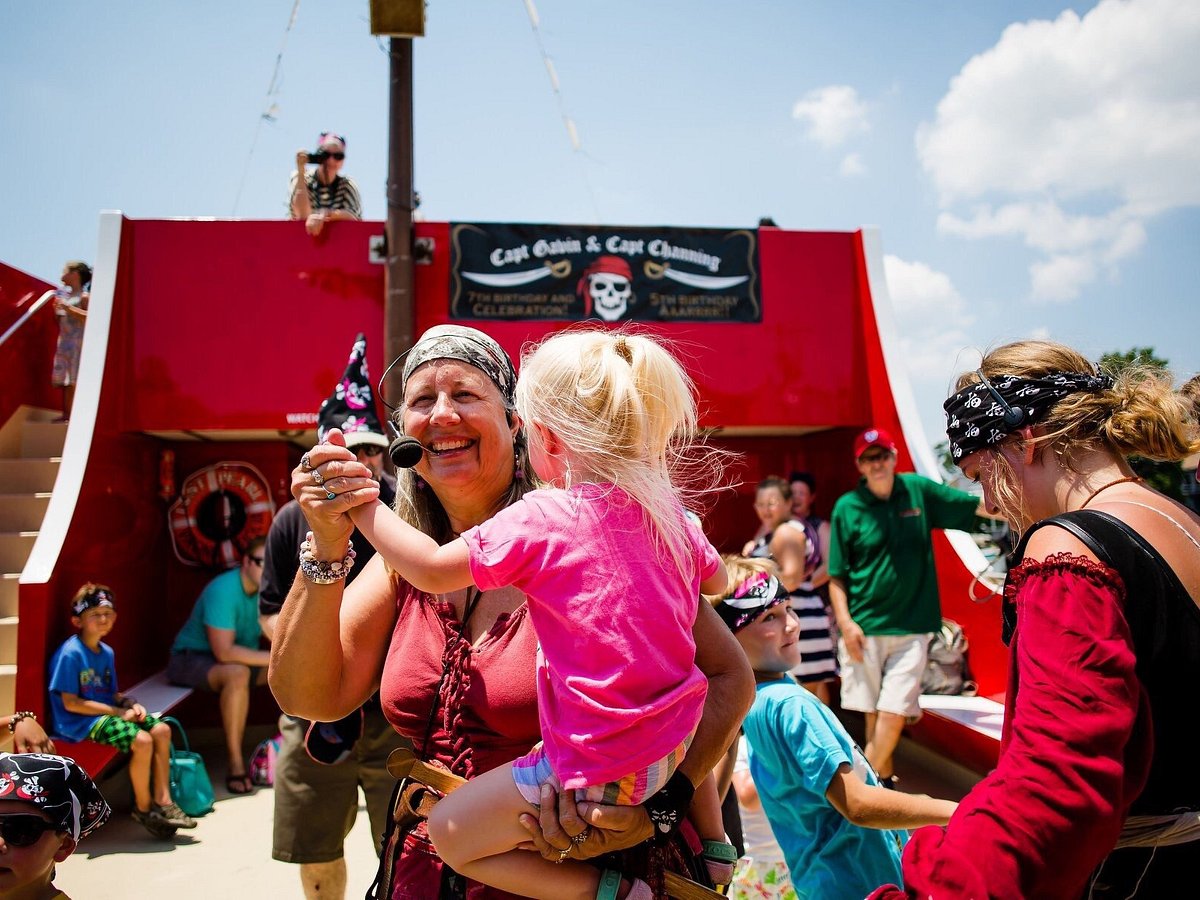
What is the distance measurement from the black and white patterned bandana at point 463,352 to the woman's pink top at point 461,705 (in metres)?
0.56

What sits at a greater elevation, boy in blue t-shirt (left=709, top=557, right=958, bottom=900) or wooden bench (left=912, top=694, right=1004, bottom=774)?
boy in blue t-shirt (left=709, top=557, right=958, bottom=900)

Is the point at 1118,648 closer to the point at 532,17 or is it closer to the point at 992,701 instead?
the point at 992,701

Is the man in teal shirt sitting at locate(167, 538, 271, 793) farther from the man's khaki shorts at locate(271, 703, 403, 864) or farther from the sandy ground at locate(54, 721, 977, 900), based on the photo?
the man's khaki shorts at locate(271, 703, 403, 864)

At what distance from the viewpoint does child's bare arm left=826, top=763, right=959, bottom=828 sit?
6.69 ft

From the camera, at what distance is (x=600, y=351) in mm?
1616

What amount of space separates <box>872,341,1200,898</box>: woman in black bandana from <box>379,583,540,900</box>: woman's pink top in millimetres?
689

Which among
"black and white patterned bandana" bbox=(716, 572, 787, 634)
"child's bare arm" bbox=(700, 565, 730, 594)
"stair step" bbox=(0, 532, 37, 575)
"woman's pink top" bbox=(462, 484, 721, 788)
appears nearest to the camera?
"woman's pink top" bbox=(462, 484, 721, 788)

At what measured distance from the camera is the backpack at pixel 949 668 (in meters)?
6.21

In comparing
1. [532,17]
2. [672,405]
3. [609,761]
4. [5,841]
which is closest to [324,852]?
[5,841]

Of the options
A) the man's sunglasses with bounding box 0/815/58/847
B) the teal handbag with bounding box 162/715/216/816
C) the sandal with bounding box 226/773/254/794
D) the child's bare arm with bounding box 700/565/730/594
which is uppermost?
the child's bare arm with bounding box 700/565/730/594

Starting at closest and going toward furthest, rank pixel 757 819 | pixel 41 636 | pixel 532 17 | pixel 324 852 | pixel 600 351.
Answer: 1. pixel 600 351
2. pixel 757 819
3. pixel 324 852
4. pixel 41 636
5. pixel 532 17

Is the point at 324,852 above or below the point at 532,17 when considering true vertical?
below

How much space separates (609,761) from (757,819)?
176 centimetres

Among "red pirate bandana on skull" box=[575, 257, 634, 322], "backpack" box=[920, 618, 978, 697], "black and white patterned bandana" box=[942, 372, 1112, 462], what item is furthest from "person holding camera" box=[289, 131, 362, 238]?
"black and white patterned bandana" box=[942, 372, 1112, 462]
